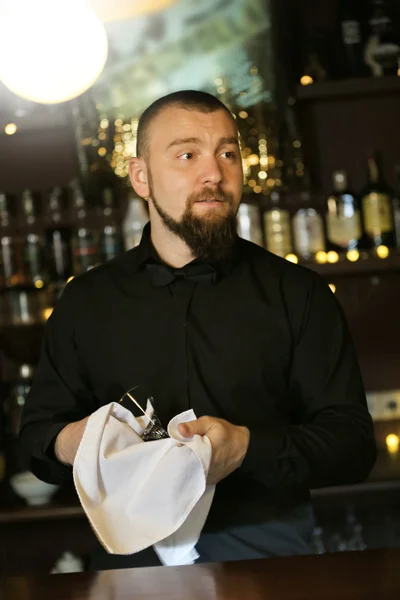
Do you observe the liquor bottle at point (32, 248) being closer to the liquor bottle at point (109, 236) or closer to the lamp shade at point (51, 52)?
the liquor bottle at point (109, 236)

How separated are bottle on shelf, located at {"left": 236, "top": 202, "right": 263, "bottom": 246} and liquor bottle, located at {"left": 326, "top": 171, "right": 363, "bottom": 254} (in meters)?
0.22

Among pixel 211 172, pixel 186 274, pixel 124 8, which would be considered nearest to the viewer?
pixel 211 172

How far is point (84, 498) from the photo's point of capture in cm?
124

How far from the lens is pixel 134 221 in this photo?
277 cm

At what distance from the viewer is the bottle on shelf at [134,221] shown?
2.76 metres

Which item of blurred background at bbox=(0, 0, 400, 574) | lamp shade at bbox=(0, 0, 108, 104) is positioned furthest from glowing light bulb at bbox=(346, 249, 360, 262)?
lamp shade at bbox=(0, 0, 108, 104)

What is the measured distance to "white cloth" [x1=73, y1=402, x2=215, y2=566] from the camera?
1.21 metres

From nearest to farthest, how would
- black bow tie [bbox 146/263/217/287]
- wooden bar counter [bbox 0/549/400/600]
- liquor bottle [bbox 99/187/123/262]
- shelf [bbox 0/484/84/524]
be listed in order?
wooden bar counter [bbox 0/549/400/600] → black bow tie [bbox 146/263/217/287] → shelf [bbox 0/484/84/524] → liquor bottle [bbox 99/187/123/262]

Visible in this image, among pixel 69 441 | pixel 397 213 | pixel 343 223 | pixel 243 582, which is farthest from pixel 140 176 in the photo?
pixel 397 213

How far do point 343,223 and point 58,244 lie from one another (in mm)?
901

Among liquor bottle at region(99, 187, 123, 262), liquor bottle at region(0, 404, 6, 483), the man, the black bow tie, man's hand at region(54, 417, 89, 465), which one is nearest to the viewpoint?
man's hand at region(54, 417, 89, 465)

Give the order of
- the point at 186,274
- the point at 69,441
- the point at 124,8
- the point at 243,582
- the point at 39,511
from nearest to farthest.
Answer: the point at 243,582
the point at 69,441
the point at 186,274
the point at 39,511
the point at 124,8

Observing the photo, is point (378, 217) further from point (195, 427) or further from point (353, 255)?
point (195, 427)

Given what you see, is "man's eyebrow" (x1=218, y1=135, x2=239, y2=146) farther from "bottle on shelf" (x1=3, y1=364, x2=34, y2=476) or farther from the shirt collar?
"bottle on shelf" (x1=3, y1=364, x2=34, y2=476)
